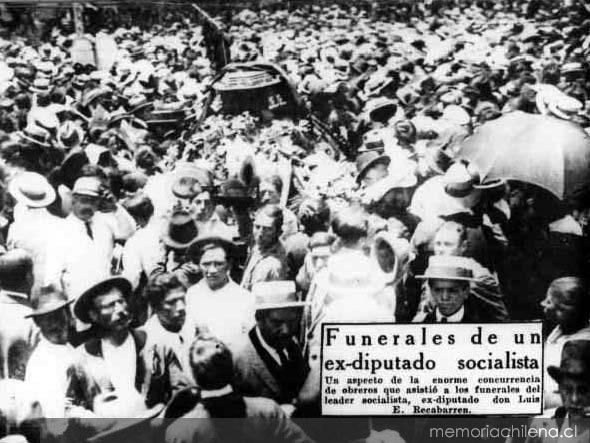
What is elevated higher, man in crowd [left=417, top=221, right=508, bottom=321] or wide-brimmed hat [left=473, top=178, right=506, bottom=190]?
wide-brimmed hat [left=473, top=178, right=506, bottom=190]

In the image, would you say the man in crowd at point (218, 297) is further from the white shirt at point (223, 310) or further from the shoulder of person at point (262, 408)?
the shoulder of person at point (262, 408)

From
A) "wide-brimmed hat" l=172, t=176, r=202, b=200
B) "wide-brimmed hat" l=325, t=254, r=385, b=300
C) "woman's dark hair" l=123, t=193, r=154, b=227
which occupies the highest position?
"wide-brimmed hat" l=172, t=176, r=202, b=200

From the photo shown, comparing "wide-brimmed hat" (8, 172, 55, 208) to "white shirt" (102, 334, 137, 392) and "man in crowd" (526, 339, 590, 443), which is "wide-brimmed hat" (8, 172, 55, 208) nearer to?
"white shirt" (102, 334, 137, 392)

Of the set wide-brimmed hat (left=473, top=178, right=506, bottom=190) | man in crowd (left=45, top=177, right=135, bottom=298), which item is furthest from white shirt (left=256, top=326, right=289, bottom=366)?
wide-brimmed hat (left=473, top=178, right=506, bottom=190)

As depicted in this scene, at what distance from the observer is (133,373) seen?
1668 millimetres

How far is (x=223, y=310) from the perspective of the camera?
1674mm

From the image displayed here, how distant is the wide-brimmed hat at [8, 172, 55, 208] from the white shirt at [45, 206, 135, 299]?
80 mm

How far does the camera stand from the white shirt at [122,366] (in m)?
1.67

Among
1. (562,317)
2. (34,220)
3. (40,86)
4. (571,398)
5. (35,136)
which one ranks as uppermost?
(40,86)

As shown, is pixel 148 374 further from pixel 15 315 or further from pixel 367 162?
pixel 367 162

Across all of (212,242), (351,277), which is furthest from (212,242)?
(351,277)

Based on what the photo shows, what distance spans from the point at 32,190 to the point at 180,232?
0.40 metres

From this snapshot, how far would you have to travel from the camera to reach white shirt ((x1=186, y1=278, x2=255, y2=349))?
1671 millimetres

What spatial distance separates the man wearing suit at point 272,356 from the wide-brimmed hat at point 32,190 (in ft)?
2.02
